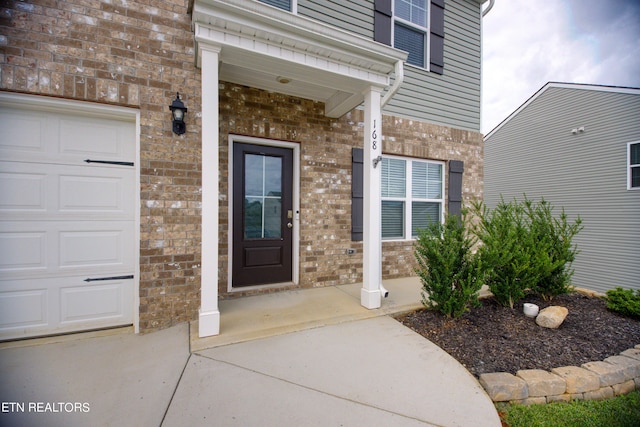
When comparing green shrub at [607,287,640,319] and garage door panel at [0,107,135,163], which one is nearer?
garage door panel at [0,107,135,163]

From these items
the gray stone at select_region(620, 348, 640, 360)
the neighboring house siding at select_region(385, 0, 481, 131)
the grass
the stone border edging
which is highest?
the neighboring house siding at select_region(385, 0, 481, 131)

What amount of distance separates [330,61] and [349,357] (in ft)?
9.08

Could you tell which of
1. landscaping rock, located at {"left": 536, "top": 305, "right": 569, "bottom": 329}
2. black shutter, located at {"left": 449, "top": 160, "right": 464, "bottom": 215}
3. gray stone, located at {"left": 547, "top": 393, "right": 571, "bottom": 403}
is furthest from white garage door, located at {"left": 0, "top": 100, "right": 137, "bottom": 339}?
black shutter, located at {"left": 449, "top": 160, "right": 464, "bottom": 215}

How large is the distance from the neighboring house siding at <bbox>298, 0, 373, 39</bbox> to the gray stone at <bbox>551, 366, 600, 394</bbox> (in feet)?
15.4

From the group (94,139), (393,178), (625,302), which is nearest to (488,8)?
(393,178)

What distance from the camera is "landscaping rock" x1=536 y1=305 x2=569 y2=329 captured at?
2.77 meters

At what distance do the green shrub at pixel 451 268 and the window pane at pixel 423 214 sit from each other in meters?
2.00

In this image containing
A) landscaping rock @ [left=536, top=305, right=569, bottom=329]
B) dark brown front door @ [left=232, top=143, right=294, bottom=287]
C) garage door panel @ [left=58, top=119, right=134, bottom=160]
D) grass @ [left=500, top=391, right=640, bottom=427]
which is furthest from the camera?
dark brown front door @ [left=232, top=143, right=294, bottom=287]

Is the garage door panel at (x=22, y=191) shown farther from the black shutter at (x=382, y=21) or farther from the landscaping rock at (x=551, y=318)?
the landscaping rock at (x=551, y=318)

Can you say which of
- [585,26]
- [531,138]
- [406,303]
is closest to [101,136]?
[406,303]

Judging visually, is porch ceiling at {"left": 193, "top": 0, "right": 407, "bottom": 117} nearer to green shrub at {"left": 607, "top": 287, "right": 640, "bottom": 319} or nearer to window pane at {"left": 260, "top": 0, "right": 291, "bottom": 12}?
window pane at {"left": 260, "top": 0, "right": 291, "bottom": 12}

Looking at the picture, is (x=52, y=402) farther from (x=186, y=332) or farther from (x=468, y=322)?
(x=468, y=322)

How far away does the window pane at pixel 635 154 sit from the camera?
A: 7.73 metres

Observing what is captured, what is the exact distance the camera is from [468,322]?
2.86 meters
